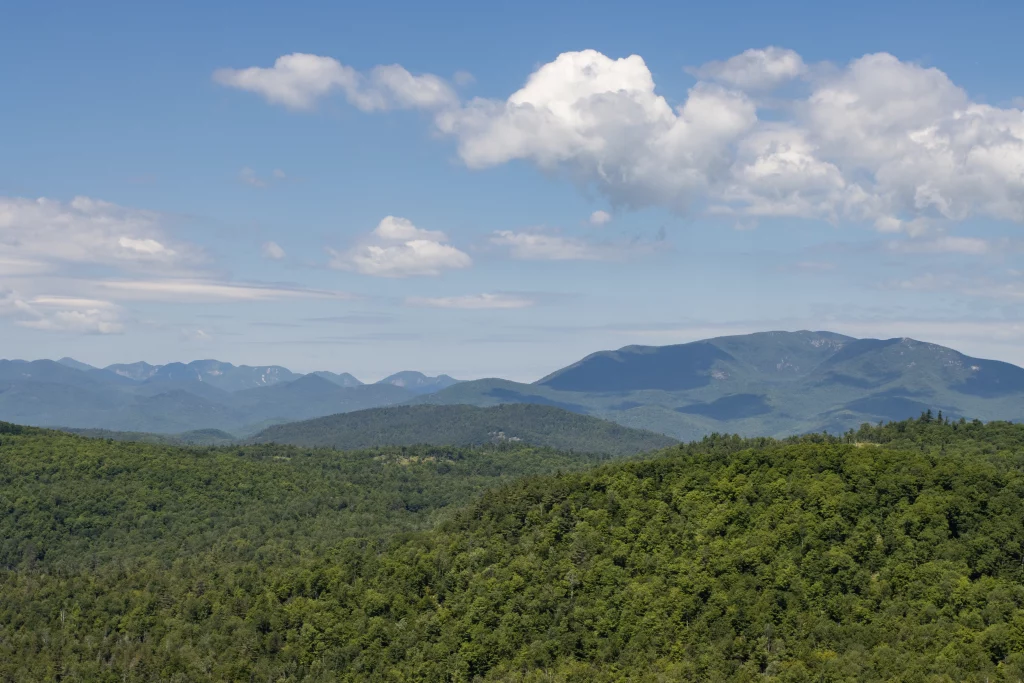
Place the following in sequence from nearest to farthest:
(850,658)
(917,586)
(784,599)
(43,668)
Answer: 1. (850,658)
2. (917,586)
3. (784,599)
4. (43,668)

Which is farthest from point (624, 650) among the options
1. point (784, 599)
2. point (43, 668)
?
point (43, 668)

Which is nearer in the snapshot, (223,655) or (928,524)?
(928,524)

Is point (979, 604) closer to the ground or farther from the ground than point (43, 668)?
farther from the ground

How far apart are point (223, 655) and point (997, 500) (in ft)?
533

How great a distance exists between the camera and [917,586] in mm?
169750

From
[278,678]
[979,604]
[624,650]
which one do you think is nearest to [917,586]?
[979,604]

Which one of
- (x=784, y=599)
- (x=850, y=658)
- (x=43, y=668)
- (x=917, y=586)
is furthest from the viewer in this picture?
(x=43, y=668)

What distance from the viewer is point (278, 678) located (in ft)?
637

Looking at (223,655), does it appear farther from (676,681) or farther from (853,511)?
(853,511)

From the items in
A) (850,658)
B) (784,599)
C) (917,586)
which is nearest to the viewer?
(850,658)

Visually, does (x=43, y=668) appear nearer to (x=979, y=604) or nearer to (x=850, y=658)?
(x=850, y=658)

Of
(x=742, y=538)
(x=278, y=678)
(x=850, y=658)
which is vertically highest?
(x=742, y=538)

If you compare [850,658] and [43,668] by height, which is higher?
[850,658]

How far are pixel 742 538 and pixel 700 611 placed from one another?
21050 millimetres
